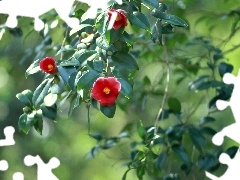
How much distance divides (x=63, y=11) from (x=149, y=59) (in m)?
0.97

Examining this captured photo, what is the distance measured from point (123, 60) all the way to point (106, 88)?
13cm

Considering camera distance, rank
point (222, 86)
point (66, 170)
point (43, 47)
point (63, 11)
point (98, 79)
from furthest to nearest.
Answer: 1. point (66, 170)
2. point (43, 47)
3. point (222, 86)
4. point (63, 11)
5. point (98, 79)

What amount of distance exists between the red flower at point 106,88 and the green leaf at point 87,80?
0.02m

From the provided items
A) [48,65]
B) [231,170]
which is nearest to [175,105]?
[231,170]

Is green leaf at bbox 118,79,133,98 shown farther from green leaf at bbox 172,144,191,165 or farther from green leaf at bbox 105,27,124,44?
green leaf at bbox 172,144,191,165

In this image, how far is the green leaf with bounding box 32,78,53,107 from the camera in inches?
53.3

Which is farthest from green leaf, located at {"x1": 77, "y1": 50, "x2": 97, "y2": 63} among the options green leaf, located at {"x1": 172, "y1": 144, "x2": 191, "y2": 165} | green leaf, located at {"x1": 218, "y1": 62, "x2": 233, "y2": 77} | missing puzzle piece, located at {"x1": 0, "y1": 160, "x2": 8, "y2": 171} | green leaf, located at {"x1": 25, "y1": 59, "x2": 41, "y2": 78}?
green leaf, located at {"x1": 218, "y1": 62, "x2": 233, "y2": 77}

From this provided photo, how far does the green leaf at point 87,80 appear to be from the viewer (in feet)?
3.91

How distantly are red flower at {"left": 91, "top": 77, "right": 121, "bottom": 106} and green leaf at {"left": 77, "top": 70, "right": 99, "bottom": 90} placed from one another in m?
0.02

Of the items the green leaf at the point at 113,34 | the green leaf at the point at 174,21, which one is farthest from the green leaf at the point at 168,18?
the green leaf at the point at 113,34

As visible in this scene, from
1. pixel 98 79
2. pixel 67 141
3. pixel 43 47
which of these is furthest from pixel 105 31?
pixel 67 141

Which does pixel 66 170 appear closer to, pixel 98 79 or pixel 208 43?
pixel 208 43

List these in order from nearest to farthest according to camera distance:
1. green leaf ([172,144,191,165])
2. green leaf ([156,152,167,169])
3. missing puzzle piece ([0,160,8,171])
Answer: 1. missing puzzle piece ([0,160,8,171])
2. green leaf ([172,144,191,165])
3. green leaf ([156,152,167,169])

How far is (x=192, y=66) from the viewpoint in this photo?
2.13 metres
